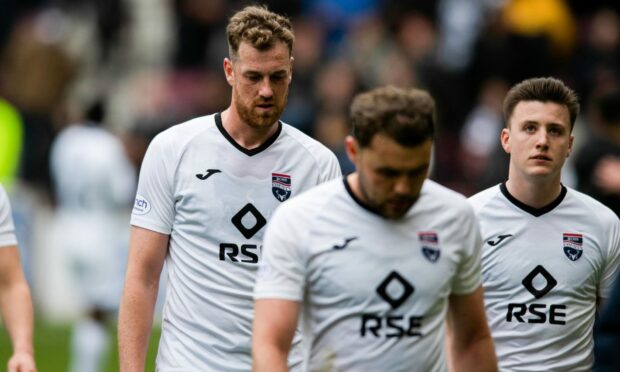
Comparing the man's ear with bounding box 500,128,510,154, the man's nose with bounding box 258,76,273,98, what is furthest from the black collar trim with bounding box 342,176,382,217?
the man's ear with bounding box 500,128,510,154

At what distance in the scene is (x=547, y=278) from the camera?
6.93 metres

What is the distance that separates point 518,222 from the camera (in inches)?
279

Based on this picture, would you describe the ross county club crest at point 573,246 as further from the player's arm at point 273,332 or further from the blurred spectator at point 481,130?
the blurred spectator at point 481,130

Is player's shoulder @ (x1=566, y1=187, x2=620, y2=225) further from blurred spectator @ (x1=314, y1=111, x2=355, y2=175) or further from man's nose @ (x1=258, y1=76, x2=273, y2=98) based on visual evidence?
blurred spectator @ (x1=314, y1=111, x2=355, y2=175)

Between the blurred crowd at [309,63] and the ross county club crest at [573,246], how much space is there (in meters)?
7.41

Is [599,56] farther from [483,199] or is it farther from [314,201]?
[314,201]

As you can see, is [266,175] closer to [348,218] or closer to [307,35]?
[348,218]

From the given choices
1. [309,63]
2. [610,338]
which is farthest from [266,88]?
[309,63]

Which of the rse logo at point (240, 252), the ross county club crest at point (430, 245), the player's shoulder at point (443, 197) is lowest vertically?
the rse logo at point (240, 252)

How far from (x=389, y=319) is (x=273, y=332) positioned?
47 centimetres

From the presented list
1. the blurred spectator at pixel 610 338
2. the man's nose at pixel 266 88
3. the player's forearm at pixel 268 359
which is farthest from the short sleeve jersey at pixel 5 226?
the blurred spectator at pixel 610 338

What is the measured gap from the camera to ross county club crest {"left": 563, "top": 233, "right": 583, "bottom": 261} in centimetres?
696

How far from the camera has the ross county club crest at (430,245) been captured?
5.52 m

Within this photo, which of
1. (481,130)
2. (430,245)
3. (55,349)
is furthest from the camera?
(481,130)
